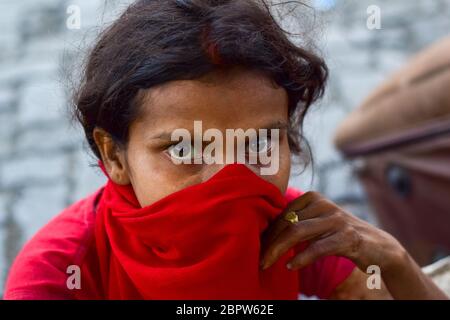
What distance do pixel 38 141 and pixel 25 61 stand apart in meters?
0.80

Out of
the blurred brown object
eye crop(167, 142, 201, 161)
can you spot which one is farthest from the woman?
the blurred brown object

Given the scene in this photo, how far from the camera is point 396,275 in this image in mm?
1380

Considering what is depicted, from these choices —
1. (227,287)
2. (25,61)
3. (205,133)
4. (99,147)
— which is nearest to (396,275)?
(227,287)

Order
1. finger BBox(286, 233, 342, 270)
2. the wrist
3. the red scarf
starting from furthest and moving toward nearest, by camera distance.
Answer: the wrist, finger BBox(286, 233, 342, 270), the red scarf

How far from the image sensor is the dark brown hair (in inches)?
44.3

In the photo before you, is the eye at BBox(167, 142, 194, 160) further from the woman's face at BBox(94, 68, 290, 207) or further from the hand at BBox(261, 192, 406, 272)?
the hand at BBox(261, 192, 406, 272)

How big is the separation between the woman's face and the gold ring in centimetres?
5

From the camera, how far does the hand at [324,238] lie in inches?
45.3

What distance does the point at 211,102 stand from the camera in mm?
1096

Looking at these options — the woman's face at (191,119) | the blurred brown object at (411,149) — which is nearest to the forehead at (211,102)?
the woman's face at (191,119)

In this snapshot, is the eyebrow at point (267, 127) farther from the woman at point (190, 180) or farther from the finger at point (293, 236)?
the finger at point (293, 236)

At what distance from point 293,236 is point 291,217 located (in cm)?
4
